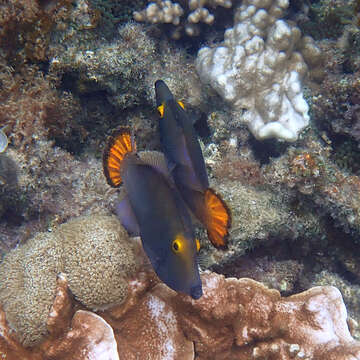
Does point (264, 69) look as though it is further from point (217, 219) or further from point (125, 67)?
point (217, 219)

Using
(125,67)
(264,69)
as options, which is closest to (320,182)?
(264,69)

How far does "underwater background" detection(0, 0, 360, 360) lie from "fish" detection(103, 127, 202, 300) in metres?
0.58

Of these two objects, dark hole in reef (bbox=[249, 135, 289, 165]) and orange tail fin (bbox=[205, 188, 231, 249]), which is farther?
dark hole in reef (bbox=[249, 135, 289, 165])

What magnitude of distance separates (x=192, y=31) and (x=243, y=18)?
0.66 m

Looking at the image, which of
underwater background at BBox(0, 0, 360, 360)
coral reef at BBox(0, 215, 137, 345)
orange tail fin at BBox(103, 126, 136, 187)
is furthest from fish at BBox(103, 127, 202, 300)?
underwater background at BBox(0, 0, 360, 360)

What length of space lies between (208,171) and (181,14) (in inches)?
81.8

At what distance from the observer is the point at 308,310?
268 cm

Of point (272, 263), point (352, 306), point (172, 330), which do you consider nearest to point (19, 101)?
point (172, 330)

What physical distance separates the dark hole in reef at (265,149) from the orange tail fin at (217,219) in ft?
7.15

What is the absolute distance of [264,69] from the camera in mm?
3834

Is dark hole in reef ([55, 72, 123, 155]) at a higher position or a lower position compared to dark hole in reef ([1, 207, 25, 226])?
higher

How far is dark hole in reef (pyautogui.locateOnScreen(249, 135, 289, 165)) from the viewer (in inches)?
155

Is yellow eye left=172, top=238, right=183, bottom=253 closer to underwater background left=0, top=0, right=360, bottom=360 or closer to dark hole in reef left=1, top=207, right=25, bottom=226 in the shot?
underwater background left=0, top=0, right=360, bottom=360

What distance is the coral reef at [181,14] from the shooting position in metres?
4.03
